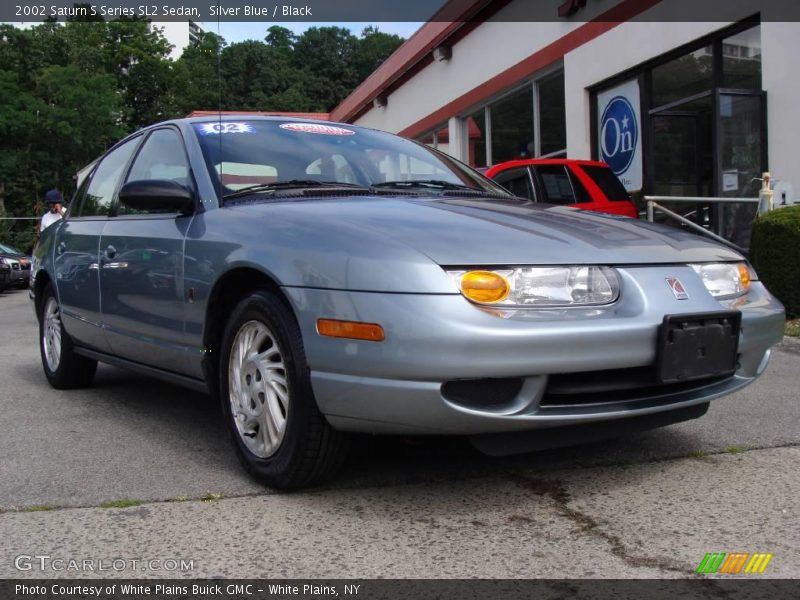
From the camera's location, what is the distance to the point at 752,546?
240 centimetres

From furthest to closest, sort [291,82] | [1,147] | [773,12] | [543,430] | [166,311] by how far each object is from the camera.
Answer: [291,82]
[1,147]
[773,12]
[166,311]
[543,430]

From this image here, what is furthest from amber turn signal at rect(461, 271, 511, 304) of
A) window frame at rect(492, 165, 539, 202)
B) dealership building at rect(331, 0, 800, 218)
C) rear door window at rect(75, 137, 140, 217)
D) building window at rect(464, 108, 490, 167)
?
building window at rect(464, 108, 490, 167)

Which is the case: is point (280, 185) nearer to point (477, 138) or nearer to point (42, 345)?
point (42, 345)

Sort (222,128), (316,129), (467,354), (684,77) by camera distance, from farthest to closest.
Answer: (684,77), (316,129), (222,128), (467,354)

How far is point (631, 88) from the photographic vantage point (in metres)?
11.5

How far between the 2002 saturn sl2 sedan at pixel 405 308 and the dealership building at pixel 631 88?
6664mm

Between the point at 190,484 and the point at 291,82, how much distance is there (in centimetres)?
4475

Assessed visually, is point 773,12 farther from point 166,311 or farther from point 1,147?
point 1,147

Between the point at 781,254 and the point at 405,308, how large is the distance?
5.27m

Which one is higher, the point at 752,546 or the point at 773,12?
the point at 773,12

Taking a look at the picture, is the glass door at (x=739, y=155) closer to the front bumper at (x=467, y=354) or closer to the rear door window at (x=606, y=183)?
the rear door window at (x=606, y=183)

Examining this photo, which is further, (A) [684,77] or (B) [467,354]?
(A) [684,77]

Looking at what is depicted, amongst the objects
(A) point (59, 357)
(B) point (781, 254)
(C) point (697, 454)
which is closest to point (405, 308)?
(C) point (697, 454)

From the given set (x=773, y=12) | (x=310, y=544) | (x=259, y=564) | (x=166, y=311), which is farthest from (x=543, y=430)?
(x=773, y=12)
